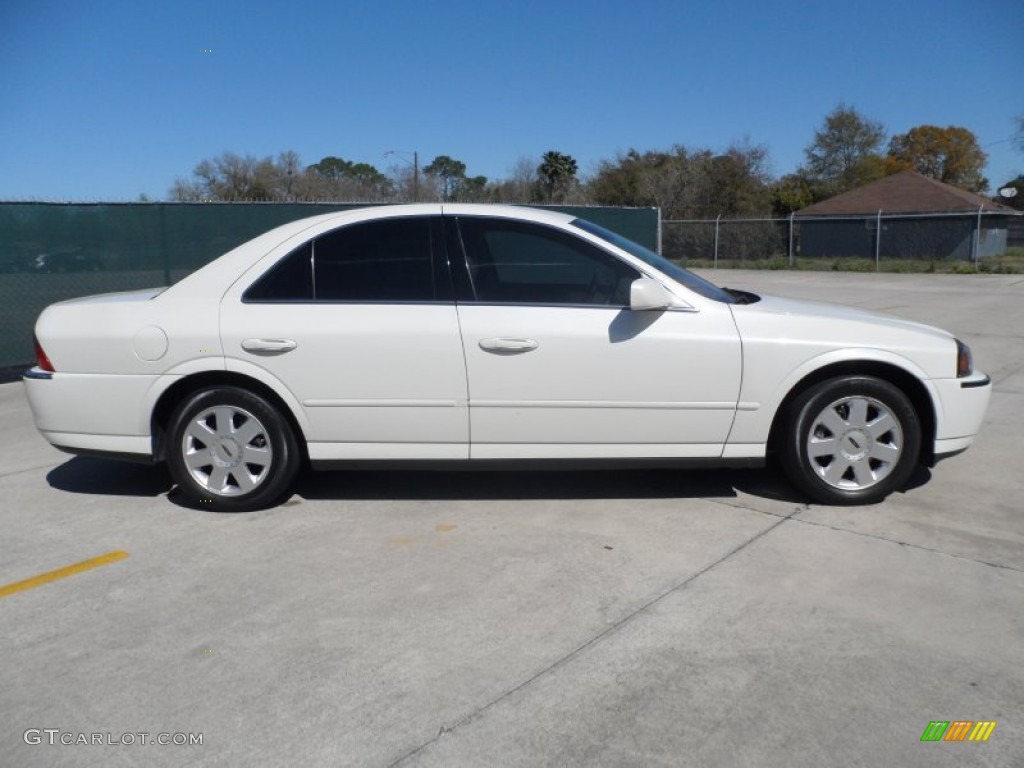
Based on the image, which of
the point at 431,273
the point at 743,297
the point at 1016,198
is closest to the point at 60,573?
the point at 431,273

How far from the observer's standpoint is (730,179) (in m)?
44.0

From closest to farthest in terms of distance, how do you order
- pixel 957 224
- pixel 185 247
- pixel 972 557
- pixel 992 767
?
pixel 992 767
pixel 972 557
pixel 185 247
pixel 957 224

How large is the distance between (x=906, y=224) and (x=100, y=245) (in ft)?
94.8

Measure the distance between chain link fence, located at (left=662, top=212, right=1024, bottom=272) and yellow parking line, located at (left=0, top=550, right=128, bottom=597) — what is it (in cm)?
2688

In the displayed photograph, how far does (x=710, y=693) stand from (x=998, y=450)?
12.9 feet

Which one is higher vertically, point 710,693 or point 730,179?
point 730,179

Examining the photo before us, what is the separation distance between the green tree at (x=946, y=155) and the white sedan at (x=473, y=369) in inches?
3113

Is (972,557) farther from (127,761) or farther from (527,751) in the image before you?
(127,761)

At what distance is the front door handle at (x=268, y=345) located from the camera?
4586 mm

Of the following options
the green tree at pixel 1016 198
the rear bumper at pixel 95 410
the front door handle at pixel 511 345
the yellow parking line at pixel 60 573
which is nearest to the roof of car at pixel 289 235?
the rear bumper at pixel 95 410

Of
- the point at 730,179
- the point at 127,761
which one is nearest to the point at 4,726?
the point at 127,761

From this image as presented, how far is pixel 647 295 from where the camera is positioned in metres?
4.37

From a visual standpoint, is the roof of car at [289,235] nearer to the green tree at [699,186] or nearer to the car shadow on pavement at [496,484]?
the car shadow on pavement at [496,484]

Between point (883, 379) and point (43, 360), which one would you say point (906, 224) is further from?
point (43, 360)
